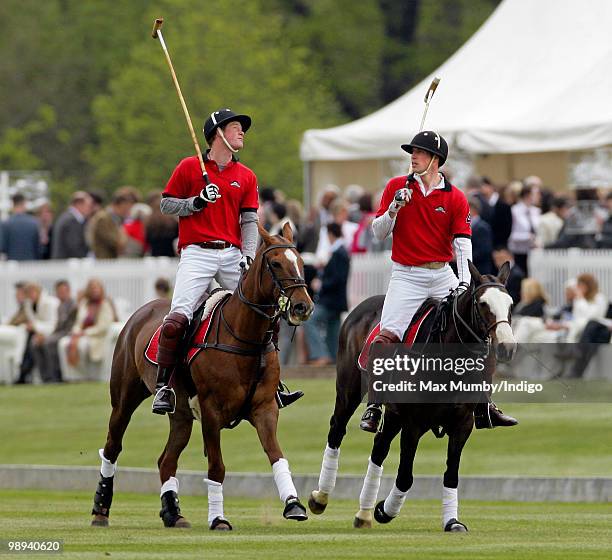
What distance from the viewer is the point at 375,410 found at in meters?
14.1

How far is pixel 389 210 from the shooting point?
13.7 metres

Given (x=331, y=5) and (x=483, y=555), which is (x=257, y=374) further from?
(x=331, y=5)

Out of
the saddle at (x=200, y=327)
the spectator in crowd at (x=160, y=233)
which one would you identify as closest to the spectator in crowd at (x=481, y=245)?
the spectator in crowd at (x=160, y=233)

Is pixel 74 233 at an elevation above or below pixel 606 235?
below

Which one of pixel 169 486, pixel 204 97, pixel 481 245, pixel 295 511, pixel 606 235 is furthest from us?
pixel 204 97

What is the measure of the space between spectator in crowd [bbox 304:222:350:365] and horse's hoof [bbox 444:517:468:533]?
33.9 ft

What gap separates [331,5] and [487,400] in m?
47.8

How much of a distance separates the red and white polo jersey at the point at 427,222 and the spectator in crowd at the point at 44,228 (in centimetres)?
1505

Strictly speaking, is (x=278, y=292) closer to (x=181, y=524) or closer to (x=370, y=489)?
(x=181, y=524)

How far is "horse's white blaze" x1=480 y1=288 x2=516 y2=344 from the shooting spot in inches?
507

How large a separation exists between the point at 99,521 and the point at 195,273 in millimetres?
1832

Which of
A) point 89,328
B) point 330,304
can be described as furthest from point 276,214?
point 89,328

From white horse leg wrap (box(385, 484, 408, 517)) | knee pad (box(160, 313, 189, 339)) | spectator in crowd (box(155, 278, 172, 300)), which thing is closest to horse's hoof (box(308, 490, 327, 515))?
white horse leg wrap (box(385, 484, 408, 517))

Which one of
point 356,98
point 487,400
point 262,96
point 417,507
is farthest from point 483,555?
point 356,98
